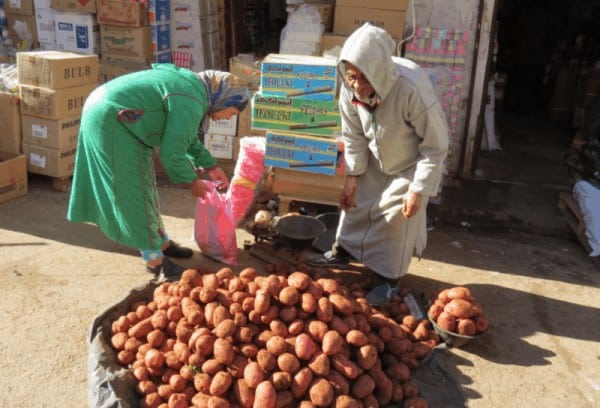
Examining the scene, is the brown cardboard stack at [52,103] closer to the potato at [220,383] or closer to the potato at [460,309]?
the potato at [220,383]

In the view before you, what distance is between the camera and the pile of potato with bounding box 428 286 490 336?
340cm

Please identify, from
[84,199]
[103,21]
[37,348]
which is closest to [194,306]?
[37,348]

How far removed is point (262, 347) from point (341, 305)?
18.4 inches

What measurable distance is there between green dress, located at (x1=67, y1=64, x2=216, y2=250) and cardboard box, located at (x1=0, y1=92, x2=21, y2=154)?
2161 mm

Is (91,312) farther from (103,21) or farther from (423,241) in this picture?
(103,21)

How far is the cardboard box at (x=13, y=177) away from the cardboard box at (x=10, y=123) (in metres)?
0.15

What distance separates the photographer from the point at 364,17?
5.86m

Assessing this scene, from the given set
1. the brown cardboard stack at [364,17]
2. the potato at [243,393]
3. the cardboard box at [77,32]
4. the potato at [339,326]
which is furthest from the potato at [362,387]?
the cardboard box at [77,32]

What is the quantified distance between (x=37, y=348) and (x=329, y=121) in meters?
2.81

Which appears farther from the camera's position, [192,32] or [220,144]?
[192,32]

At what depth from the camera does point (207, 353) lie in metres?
2.74

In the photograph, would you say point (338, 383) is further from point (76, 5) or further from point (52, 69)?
point (76, 5)

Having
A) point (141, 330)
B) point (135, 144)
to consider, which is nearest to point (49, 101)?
point (135, 144)

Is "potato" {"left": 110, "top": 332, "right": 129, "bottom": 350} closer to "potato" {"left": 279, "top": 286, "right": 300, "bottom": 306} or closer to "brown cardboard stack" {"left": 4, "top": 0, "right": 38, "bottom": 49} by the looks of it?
"potato" {"left": 279, "top": 286, "right": 300, "bottom": 306}
